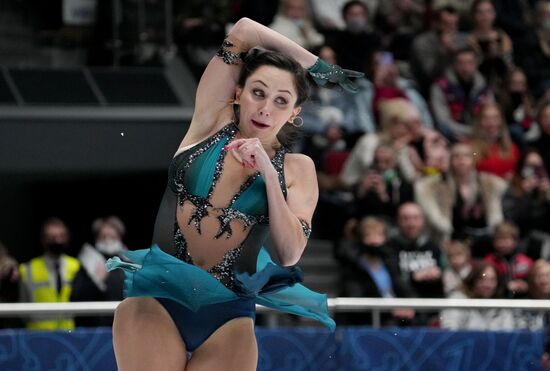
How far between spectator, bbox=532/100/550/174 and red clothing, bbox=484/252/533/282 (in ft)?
4.60

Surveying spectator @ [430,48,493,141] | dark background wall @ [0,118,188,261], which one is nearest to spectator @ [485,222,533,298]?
spectator @ [430,48,493,141]

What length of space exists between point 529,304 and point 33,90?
16.4 ft

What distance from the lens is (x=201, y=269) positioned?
15.1ft

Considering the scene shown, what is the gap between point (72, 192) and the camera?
1030 centimetres

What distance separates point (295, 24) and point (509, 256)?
2516 millimetres

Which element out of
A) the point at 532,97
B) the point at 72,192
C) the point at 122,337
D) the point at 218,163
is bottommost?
the point at 72,192

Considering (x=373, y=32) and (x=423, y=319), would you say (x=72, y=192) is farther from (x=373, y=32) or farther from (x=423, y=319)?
(x=423, y=319)

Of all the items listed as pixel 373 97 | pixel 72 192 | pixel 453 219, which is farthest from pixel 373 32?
pixel 72 192

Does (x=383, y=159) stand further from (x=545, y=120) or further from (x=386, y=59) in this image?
(x=545, y=120)

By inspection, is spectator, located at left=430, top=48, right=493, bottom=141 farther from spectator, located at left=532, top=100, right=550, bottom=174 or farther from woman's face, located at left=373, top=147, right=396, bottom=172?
woman's face, located at left=373, top=147, right=396, bottom=172

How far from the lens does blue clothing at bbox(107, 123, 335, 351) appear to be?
181 inches

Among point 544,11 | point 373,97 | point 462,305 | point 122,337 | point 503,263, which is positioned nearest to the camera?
point 122,337

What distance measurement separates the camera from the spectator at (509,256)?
8.81 m

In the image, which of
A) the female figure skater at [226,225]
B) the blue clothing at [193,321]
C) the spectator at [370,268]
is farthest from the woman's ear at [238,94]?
the spectator at [370,268]
